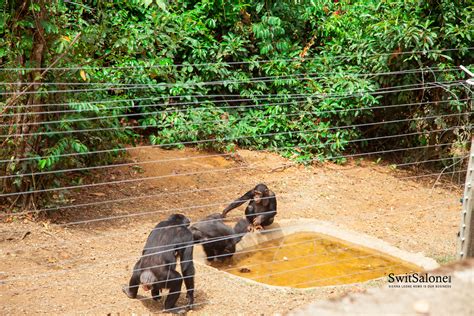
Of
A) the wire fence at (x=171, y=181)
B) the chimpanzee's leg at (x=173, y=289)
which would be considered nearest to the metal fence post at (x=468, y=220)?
the wire fence at (x=171, y=181)

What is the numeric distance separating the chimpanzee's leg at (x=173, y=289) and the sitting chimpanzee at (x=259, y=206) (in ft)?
7.55

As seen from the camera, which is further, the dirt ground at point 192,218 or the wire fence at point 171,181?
the wire fence at point 171,181

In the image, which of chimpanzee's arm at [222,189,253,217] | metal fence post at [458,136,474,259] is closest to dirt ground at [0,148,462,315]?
chimpanzee's arm at [222,189,253,217]

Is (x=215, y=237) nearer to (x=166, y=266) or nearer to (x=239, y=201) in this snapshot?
(x=239, y=201)

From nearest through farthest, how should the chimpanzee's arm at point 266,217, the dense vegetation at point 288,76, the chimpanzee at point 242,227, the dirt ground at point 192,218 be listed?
the dirt ground at point 192,218 → the chimpanzee at point 242,227 → the chimpanzee's arm at point 266,217 → the dense vegetation at point 288,76

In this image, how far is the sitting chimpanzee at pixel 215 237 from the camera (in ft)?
24.8

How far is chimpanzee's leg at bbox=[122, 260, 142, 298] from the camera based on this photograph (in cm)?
624

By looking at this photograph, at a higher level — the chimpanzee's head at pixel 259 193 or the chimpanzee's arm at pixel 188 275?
the chimpanzee's head at pixel 259 193

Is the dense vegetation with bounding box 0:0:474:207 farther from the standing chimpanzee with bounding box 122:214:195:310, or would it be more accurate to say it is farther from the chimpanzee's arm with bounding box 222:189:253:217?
the standing chimpanzee with bounding box 122:214:195:310

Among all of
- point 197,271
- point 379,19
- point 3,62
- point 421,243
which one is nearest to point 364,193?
point 421,243

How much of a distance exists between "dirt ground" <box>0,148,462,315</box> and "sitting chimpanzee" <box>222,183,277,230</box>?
0.21 metres

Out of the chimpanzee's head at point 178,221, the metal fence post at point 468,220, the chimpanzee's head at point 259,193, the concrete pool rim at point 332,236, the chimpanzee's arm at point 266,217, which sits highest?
the metal fence post at point 468,220

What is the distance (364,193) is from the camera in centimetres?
992

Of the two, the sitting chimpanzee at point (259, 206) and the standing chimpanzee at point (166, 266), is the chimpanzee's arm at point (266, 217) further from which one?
the standing chimpanzee at point (166, 266)
